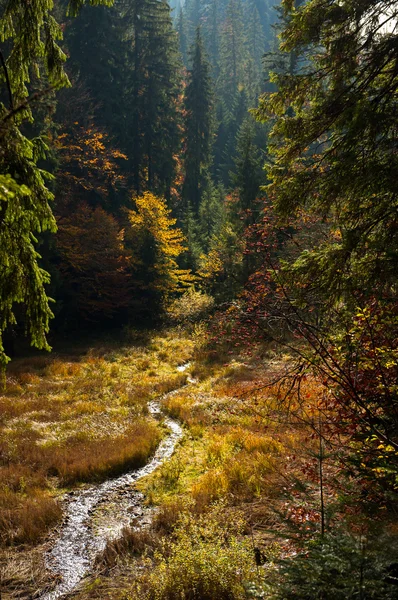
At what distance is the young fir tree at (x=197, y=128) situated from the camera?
4253 centimetres

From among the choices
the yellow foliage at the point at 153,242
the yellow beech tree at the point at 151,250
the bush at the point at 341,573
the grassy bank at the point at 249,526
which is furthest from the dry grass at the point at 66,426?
the yellow foliage at the point at 153,242

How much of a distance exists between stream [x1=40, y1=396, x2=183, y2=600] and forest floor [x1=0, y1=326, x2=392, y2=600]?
209 millimetres

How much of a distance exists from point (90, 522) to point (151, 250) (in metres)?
21.3

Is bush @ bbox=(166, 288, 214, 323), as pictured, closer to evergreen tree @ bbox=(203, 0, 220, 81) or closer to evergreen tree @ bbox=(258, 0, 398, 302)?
evergreen tree @ bbox=(258, 0, 398, 302)

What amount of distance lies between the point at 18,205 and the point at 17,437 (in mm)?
8733

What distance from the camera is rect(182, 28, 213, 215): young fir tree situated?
42531 mm

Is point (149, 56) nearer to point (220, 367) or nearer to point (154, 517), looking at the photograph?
point (220, 367)

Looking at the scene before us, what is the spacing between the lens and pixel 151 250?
2705cm

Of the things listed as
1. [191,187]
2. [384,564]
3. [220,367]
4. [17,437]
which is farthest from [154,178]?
[384,564]

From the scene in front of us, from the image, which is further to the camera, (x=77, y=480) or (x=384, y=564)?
(x=77, y=480)

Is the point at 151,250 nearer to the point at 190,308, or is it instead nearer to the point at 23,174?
the point at 190,308

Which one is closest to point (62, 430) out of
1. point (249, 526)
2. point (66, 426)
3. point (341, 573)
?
point (66, 426)

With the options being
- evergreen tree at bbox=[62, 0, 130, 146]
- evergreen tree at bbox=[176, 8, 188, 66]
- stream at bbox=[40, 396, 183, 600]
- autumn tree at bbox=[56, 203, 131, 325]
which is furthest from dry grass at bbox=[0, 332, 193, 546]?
evergreen tree at bbox=[176, 8, 188, 66]

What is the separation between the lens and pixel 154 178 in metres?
39.2
